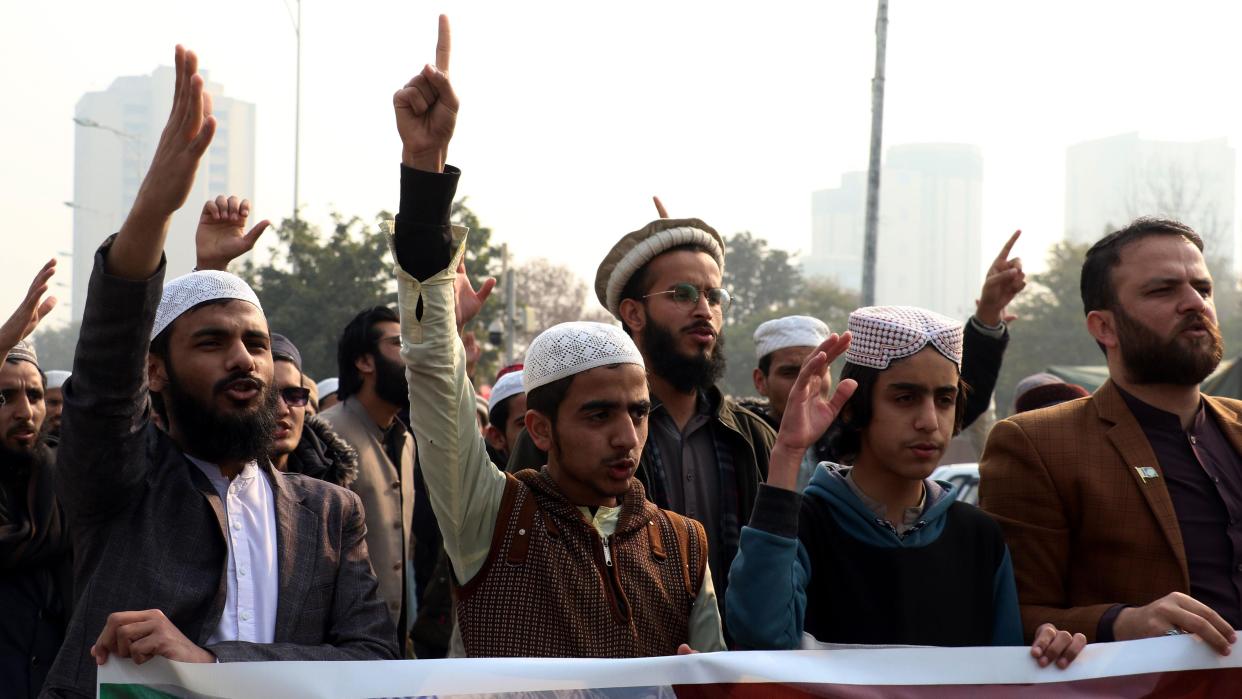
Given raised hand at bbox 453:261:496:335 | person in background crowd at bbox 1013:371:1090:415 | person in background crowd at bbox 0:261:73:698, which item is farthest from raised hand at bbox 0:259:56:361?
person in background crowd at bbox 1013:371:1090:415

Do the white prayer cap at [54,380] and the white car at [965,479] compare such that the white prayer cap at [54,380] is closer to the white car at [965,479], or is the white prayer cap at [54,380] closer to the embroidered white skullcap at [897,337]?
the embroidered white skullcap at [897,337]

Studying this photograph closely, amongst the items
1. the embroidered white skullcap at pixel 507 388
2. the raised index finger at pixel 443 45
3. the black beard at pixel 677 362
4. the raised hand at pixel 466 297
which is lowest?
the embroidered white skullcap at pixel 507 388

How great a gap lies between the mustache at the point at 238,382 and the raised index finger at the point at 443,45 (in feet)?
3.08

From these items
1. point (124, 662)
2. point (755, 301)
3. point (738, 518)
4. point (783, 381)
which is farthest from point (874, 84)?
point (755, 301)

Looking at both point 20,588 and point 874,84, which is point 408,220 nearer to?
point 20,588

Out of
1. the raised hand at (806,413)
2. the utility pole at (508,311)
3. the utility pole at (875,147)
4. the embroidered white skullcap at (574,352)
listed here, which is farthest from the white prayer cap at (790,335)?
the utility pole at (508,311)

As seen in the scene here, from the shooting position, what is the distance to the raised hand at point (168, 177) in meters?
2.98

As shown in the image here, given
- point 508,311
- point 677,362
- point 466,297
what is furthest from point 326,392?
point 508,311

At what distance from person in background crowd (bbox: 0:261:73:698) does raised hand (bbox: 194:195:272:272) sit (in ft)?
1.70

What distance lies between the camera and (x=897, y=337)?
3.57 m

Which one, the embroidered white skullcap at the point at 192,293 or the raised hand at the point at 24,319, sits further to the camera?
the raised hand at the point at 24,319

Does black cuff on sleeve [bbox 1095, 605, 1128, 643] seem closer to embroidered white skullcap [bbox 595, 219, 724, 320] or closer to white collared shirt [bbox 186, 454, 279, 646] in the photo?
embroidered white skullcap [bbox 595, 219, 724, 320]

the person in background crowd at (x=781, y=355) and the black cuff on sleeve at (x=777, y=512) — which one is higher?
the person in background crowd at (x=781, y=355)

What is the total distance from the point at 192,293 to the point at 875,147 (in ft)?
51.0
